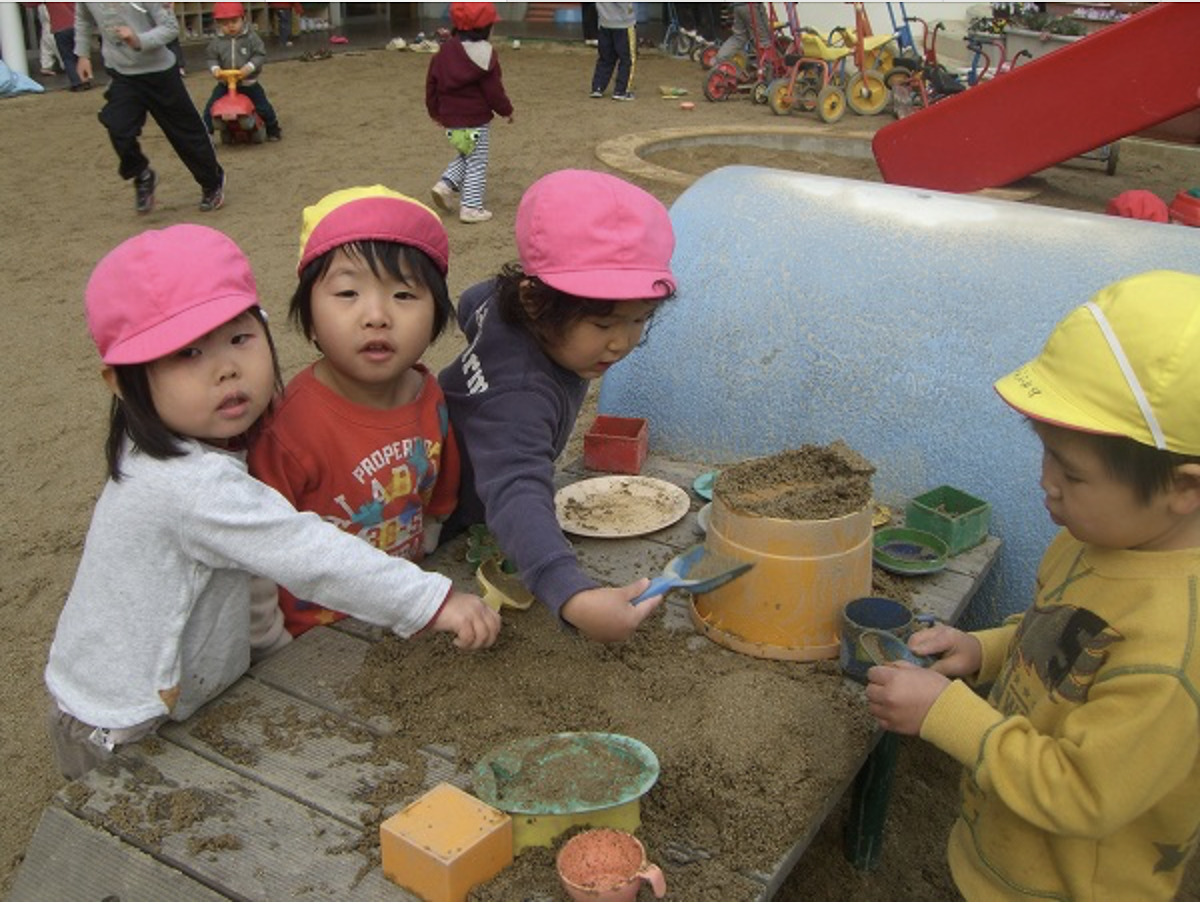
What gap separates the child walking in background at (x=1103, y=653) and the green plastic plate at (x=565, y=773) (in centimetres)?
39

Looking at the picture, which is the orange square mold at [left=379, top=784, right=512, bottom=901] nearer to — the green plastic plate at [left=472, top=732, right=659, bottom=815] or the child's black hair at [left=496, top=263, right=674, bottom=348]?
the green plastic plate at [left=472, top=732, right=659, bottom=815]

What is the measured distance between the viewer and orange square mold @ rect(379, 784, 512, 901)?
146 cm

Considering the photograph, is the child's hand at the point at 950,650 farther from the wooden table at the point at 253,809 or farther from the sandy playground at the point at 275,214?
the sandy playground at the point at 275,214

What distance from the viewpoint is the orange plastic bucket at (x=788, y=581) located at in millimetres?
2016

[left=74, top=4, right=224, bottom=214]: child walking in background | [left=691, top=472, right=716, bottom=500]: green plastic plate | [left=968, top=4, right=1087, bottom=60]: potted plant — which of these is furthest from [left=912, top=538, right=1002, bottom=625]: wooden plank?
[left=968, top=4, right=1087, bottom=60]: potted plant

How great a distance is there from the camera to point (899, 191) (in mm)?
3160

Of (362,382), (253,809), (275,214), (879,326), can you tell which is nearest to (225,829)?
(253,809)

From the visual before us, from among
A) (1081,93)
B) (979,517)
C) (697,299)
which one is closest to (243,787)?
(979,517)

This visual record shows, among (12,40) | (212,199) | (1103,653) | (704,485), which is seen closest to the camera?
(1103,653)

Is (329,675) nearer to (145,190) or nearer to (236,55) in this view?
(145,190)

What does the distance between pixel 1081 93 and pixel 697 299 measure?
323 cm

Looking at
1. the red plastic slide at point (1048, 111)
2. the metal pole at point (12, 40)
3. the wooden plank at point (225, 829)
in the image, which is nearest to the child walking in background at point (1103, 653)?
the wooden plank at point (225, 829)

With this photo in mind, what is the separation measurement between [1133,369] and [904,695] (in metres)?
0.57

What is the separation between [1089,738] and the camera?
4.97ft
